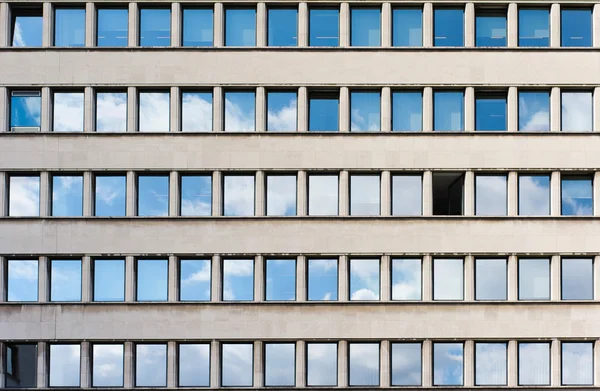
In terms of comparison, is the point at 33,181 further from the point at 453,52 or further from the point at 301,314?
the point at 453,52

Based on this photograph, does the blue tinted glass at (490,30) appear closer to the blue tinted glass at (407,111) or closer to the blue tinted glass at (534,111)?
the blue tinted glass at (534,111)

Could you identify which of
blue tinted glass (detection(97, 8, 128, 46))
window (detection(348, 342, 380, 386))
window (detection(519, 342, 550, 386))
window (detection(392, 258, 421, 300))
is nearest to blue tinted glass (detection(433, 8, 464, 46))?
window (detection(392, 258, 421, 300))

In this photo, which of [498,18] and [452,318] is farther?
[498,18]

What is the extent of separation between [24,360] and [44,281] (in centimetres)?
335

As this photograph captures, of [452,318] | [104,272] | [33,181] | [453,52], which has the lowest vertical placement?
[452,318]

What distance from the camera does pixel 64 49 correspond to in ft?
97.3

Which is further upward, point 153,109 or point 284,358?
point 153,109

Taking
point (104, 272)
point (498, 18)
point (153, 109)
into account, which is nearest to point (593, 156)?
point (498, 18)

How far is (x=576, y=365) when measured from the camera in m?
28.5

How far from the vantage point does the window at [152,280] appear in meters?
28.8

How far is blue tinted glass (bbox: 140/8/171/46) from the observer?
3002cm

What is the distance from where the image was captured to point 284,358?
93.4ft

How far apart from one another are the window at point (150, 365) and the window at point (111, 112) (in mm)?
9248

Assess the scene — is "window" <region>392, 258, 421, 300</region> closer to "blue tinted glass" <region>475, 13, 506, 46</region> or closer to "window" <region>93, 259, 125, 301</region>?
"blue tinted glass" <region>475, 13, 506, 46</region>
